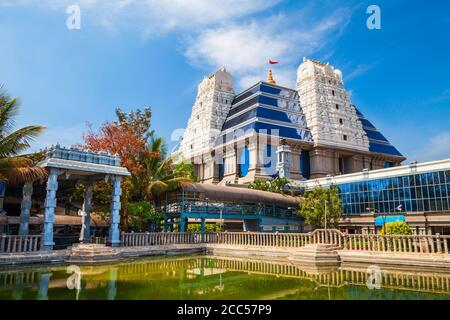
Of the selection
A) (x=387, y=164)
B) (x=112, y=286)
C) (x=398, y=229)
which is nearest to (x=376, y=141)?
(x=387, y=164)

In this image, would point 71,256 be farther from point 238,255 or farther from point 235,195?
point 235,195

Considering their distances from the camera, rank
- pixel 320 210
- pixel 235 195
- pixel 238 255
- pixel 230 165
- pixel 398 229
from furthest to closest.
Answer: pixel 230 165, pixel 320 210, pixel 235 195, pixel 398 229, pixel 238 255

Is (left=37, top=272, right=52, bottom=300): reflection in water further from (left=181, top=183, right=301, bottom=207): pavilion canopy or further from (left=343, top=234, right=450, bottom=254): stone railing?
(left=343, top=234, right=450, bottom=254): stone railing

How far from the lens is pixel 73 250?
1541 cm

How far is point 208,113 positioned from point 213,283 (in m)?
41.1

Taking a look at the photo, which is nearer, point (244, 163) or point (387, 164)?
point (244, 163)

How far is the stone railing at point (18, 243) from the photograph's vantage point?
1422 cm

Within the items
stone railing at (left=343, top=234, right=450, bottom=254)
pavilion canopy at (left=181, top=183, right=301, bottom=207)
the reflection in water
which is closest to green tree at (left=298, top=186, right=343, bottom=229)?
pavilion canopy at (left=181, top=183, right=301, bottom=207)

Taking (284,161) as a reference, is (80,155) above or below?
below

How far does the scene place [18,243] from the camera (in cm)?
1474

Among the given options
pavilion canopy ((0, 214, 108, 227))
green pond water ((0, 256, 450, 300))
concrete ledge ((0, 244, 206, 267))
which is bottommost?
green pond water ((0, 256, 450, 300))

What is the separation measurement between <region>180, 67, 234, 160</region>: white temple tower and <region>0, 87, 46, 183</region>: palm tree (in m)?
32.4

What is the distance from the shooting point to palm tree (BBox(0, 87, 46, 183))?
14.8m
